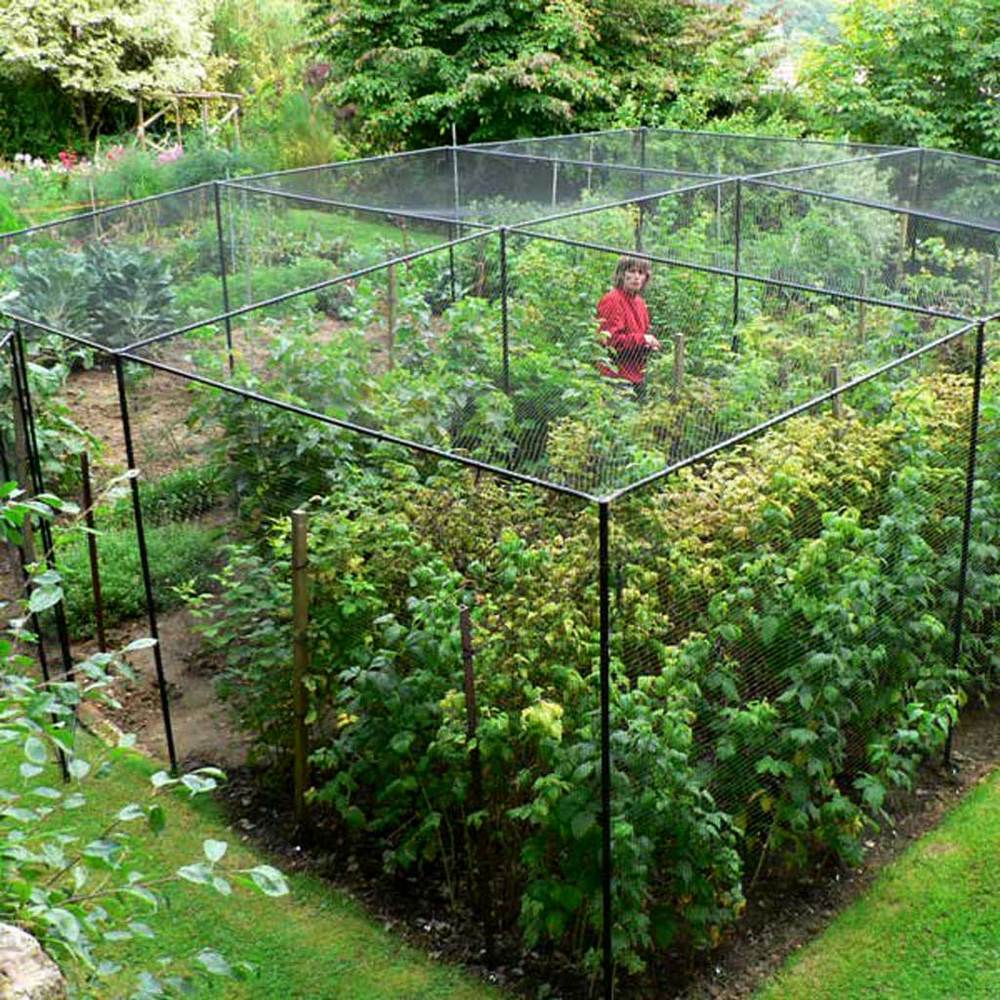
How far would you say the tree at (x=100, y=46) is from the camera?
1966 cm

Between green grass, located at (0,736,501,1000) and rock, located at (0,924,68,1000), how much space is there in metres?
1.42

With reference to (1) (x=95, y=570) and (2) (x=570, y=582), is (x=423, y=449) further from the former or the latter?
(1) (x=95, y=570)

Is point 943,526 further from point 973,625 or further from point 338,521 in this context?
point 338,521

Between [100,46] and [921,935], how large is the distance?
1905 centimetres

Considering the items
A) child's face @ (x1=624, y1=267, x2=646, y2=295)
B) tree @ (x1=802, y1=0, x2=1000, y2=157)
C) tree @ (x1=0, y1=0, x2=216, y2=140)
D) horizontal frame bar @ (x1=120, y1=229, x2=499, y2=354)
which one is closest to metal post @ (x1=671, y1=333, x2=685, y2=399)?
child's face @ (x1=624, y1=267, x2=646, y2=295)

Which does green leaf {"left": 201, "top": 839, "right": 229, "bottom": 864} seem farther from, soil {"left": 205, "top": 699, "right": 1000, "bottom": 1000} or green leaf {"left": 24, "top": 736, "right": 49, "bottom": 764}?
soil {"left": 205, "top": 699, "right": 1000, "bottom": 1000}

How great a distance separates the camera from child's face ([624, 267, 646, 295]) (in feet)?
25.1

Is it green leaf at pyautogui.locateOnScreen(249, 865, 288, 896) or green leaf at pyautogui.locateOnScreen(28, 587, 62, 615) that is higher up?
green leaf at pyautogui.locateOnScreen(28, 587, 62, 615)

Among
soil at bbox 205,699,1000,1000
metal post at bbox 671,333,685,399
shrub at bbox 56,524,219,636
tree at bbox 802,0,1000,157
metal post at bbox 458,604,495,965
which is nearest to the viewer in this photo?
metal post at bbox 458,604,495,965

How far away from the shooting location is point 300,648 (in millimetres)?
4754

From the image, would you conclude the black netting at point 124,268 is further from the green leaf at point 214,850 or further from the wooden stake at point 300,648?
the green leaf at point 214,850

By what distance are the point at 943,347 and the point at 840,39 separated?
1274cm

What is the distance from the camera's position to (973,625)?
5.61m

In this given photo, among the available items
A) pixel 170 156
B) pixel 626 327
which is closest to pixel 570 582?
pixel 626 327
